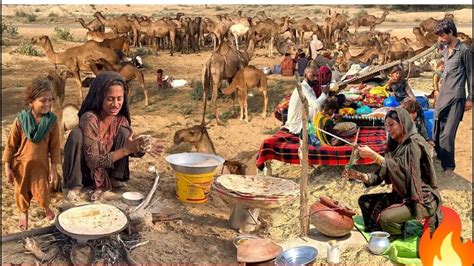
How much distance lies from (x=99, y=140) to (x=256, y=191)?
5.04 feet

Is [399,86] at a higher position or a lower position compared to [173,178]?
higher

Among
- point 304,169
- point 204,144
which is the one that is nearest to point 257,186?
point 304,169

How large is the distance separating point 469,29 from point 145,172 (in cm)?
2232

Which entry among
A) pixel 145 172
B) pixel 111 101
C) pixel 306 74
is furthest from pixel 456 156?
pixel 111 101

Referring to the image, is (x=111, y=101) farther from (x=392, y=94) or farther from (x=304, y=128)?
(x=392, y=94)

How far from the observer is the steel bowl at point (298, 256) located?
4.75m

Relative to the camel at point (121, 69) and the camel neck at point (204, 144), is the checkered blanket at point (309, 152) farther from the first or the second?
the camel at point (121, 69)

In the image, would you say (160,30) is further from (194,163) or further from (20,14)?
(20,14)

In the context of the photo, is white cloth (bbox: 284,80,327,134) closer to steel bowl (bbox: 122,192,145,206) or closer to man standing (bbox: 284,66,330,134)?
man standing (bbox: 284,66,330,134)

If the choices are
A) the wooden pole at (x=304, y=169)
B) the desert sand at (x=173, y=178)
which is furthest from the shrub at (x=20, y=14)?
the wooden pole at (x=304, y=169)

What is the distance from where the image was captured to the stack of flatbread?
5.29m

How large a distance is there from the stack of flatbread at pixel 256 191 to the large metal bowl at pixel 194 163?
12.1 inches

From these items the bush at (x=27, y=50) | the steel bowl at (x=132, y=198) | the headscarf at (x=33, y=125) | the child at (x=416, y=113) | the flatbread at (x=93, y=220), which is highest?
the headscarf at (x=33, y=125)

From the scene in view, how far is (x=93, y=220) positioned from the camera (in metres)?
4.61
